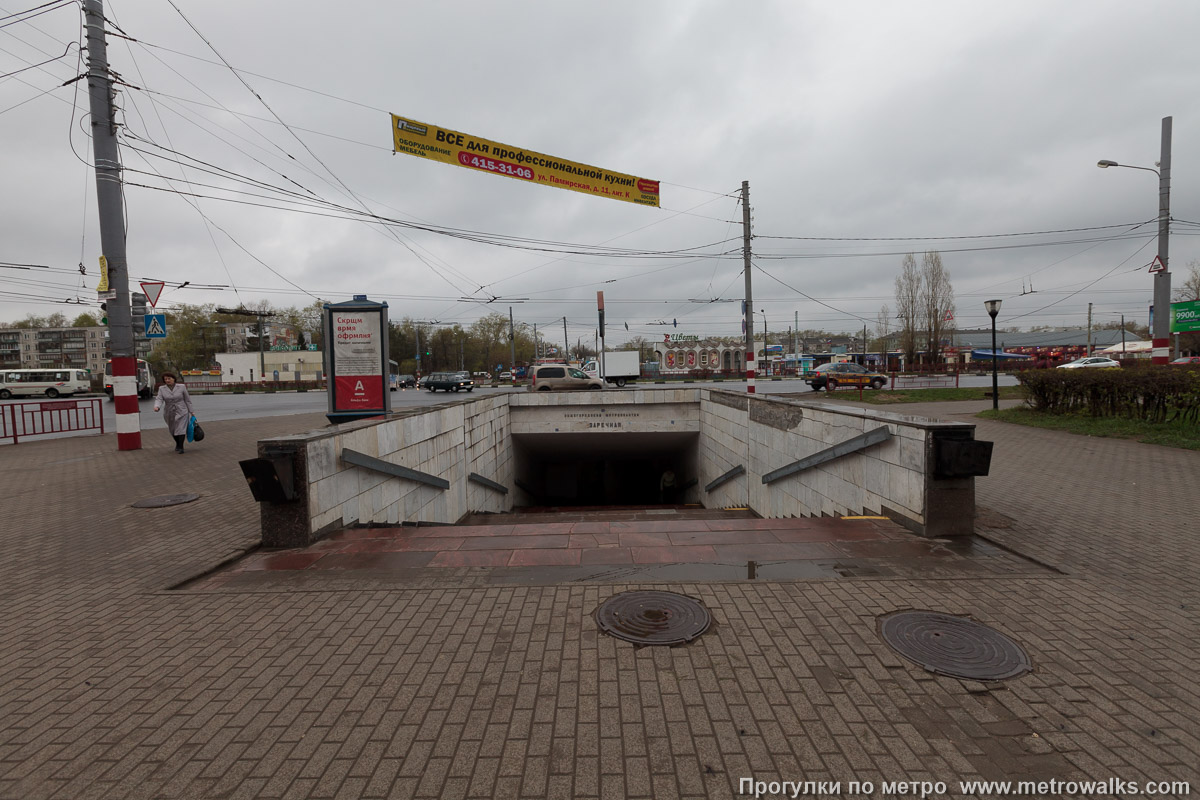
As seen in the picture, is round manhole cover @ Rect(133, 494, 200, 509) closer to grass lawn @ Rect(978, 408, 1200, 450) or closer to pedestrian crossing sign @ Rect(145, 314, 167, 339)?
Answer: pedestrian crossing sign @ Rect(145, 314, 167, 339)

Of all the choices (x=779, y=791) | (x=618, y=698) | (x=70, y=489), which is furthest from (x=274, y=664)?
(x=70, y=489)

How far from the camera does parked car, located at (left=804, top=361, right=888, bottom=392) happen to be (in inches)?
1099

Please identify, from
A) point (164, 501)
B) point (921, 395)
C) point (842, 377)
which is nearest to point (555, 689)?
point (164, 501)

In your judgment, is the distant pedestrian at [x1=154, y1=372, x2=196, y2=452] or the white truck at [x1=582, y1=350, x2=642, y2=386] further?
the white truck at [x1=582, y1=350, x2=642, y2=386]

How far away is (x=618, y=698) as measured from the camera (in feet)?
8.73

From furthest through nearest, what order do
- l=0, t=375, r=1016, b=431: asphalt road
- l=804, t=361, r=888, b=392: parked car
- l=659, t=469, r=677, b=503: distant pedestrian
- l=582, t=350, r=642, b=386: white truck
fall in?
1. l=582, t=350, r=642, b=386: white truck
2. l=804, t=361, r=888, b=392: parked car
3. l=0, t=375, r=1016, b=431: asphalt road
4. l=659, t=469, r=677, b=503: distant pedestrian

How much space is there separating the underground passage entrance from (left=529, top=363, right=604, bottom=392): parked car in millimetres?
3558

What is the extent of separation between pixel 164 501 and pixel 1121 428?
16887 mm

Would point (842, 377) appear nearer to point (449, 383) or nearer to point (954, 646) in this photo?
point (449, 383)

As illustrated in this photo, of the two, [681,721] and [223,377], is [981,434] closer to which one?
[681,721]

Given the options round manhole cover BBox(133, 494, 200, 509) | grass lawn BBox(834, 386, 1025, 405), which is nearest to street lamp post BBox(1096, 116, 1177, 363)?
grass lawn BBox(834, 386, 1025, 405)

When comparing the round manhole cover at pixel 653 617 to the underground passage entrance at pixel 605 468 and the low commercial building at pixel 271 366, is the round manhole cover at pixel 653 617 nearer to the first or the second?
the underground passage entrance at pixel 605 468

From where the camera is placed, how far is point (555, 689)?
2.73 meters

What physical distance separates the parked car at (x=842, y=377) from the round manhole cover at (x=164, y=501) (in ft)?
87.2
